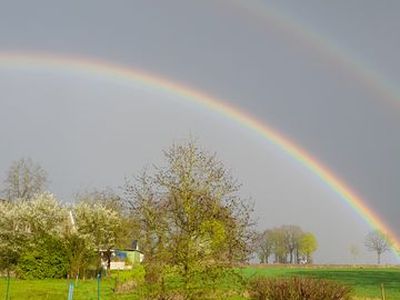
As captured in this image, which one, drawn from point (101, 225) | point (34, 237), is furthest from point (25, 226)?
point (101, 225)

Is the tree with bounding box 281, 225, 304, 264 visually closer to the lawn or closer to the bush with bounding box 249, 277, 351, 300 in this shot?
the lawn

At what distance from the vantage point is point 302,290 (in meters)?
19.0

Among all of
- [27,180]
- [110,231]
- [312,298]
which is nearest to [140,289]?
[312,298]

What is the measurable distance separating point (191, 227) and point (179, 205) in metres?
0.80

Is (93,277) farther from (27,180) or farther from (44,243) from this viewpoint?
(27,180)

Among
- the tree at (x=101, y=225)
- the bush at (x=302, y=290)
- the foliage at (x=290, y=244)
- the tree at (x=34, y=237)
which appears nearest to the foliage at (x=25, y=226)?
the tree at (x=34, y=237)

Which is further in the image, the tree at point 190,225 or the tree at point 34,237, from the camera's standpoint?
the tree at point 34,237

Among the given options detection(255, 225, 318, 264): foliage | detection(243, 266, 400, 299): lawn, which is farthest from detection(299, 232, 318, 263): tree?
detection(243, 266, 400, 299): lawn

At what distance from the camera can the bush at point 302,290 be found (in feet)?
61.8

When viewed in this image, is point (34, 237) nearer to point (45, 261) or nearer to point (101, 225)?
point (45, 261)

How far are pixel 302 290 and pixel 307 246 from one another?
13081 cm

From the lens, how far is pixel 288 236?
145 meters

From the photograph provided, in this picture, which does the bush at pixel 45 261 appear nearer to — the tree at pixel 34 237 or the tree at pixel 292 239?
the tree at pixel 34 237

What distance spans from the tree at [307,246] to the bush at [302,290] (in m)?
129
